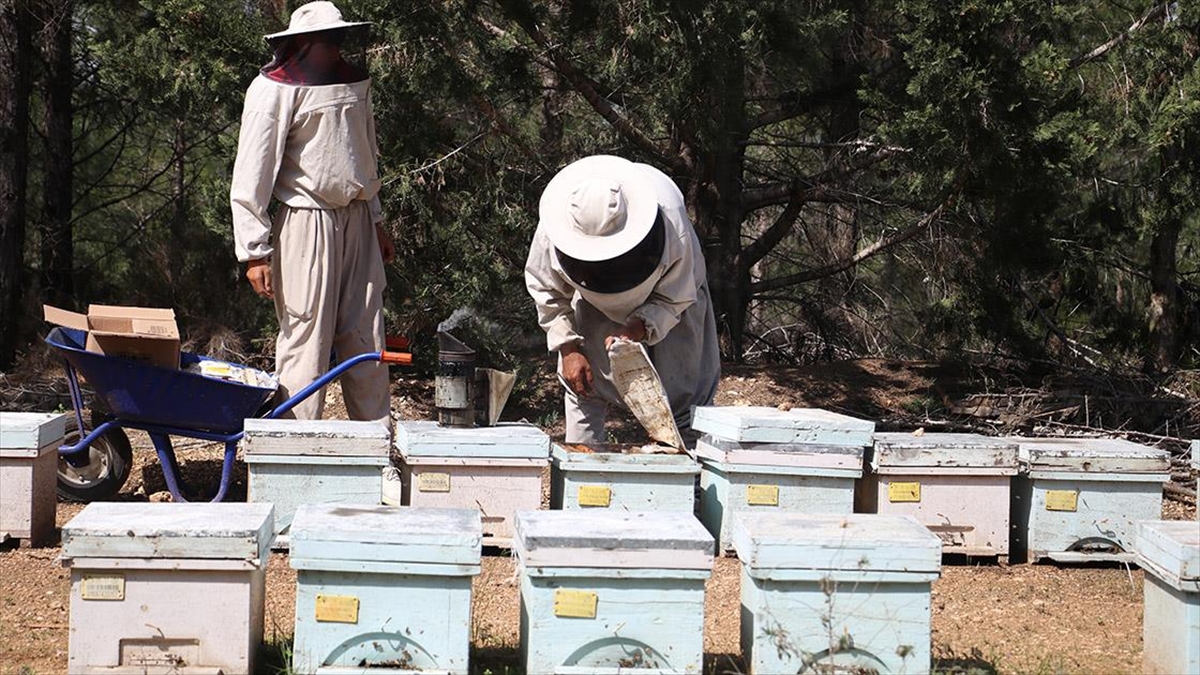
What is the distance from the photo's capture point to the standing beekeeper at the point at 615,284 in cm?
482

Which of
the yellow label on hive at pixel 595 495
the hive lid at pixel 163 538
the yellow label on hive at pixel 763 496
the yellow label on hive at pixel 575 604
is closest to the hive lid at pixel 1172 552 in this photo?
the yellow label on hive at pixel 763 496

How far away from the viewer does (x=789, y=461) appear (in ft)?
15.8

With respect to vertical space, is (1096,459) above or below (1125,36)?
below

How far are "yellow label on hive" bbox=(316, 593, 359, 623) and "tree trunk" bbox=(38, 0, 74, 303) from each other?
254 inches

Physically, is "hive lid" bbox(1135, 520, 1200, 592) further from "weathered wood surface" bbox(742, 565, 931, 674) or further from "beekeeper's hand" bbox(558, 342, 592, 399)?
"beekeeper's hand" bbox(558, 342, 592, 399)

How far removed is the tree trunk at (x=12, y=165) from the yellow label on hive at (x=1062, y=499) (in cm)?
635

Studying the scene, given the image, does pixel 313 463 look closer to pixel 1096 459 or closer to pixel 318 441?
pixel 318 441

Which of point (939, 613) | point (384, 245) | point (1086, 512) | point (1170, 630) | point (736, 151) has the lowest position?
point (939, 613)

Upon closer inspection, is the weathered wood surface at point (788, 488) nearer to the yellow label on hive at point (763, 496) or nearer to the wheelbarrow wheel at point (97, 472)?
the yellow label on hive at point (763, 496)

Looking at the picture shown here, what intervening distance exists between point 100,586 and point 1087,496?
351cm

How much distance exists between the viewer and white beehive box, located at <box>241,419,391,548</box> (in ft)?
15.3

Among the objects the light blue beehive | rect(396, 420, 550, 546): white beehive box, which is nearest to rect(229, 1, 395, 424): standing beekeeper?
rect(396, 420, 550, 546): white beehive box

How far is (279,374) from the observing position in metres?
5.56

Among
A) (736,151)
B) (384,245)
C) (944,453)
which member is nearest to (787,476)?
(944,453)
